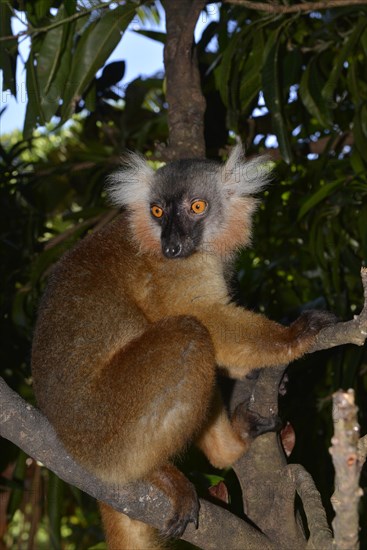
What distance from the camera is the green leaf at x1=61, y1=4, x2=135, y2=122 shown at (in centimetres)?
466

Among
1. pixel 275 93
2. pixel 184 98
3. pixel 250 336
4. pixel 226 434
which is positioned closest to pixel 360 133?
pixel 275 93

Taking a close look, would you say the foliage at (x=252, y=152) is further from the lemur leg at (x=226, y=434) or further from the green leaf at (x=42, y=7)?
the lemur leg at (x=226, y=434)

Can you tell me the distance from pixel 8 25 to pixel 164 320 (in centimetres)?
253

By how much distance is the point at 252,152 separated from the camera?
5.93m

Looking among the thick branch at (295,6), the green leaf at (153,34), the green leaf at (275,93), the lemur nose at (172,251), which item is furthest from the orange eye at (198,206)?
the green leaf at (153,34)

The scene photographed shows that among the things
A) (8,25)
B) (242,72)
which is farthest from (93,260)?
(242,72)

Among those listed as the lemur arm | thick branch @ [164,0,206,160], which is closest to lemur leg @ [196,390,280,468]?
the lemur arm

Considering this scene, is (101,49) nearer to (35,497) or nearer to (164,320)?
(164,320)

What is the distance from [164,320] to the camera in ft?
11.6

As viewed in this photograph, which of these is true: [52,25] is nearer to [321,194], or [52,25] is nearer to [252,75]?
[252,75]

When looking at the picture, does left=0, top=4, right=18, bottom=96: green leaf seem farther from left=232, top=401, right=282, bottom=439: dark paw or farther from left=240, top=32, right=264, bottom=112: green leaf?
left=232, top=401, right=282, bottom=439: dark paw

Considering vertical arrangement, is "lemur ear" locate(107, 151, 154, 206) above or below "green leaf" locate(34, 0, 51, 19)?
below

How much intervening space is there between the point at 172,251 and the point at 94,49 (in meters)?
1.76

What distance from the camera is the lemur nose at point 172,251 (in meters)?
3.91
